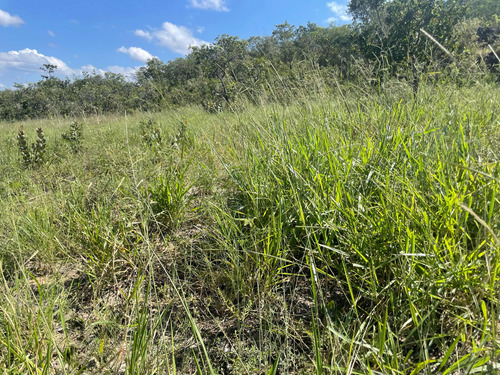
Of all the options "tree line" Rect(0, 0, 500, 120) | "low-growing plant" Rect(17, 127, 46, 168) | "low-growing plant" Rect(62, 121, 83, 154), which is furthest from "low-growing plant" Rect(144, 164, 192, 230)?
"low-growing plant" Rect(62, 121, 83, 154)

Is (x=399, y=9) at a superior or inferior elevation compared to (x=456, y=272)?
superior

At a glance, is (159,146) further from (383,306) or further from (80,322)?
(383,306)

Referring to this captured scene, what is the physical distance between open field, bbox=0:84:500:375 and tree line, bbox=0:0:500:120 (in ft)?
1.81

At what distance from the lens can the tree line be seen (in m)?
2.56

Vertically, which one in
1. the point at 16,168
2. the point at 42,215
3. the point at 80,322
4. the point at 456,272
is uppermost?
the point at 16,168

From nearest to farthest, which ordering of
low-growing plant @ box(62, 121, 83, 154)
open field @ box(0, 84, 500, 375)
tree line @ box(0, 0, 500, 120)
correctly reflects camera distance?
1. open field @ box(0, 84, 500, 375)
2. tree line @ box(0, 0, 500, 120)
3. low-growing plant @ box(62, 121, 83, 154)

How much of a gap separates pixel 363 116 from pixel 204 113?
400cm

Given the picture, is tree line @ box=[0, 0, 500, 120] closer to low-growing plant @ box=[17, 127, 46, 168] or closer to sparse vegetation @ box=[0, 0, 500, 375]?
sparse vegetation @ box=[0, 0, 500, 375]

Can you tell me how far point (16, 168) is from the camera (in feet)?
9.85

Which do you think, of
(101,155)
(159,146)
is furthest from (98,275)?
(101,155)

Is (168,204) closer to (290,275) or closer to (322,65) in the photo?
(290,275)

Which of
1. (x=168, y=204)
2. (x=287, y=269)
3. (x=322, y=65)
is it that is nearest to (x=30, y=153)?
(x=168, y=204)

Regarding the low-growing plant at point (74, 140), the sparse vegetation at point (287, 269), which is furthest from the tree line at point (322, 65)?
the low-growing plant at point (74, 140)

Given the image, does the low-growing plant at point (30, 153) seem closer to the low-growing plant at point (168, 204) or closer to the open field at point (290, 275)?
the open field at point (290, 275)
